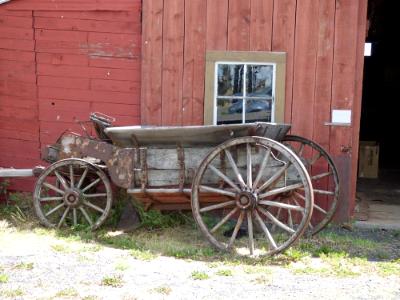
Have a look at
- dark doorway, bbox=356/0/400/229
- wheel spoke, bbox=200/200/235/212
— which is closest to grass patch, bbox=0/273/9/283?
wheel spoke, bbox=200/200/235/212

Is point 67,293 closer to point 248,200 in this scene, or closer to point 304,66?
point 248,200

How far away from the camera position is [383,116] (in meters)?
16.0

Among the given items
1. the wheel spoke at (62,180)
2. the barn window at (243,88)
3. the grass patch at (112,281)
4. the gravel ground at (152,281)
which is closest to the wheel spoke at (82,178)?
the wheel spoke at (62,180)

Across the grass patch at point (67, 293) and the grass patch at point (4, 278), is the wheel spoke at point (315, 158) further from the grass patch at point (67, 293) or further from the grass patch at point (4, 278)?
the grass patch at point (4, 278)

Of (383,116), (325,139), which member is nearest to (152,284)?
(325,139)

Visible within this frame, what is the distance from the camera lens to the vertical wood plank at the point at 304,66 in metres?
6.99

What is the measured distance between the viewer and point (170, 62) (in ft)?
23.9

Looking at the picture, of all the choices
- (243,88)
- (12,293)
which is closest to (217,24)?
(243,88)

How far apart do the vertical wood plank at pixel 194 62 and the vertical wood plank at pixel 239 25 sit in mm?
334

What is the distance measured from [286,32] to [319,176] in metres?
1.79

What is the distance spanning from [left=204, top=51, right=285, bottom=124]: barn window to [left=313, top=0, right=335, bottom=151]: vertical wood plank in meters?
0.44

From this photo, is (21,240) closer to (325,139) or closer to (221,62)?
(221,62)

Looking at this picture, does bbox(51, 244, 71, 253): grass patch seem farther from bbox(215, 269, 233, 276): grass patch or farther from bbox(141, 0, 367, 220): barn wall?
bbox(141, 0, 367, 220): barn wall

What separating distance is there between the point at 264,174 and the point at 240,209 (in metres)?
0.51
